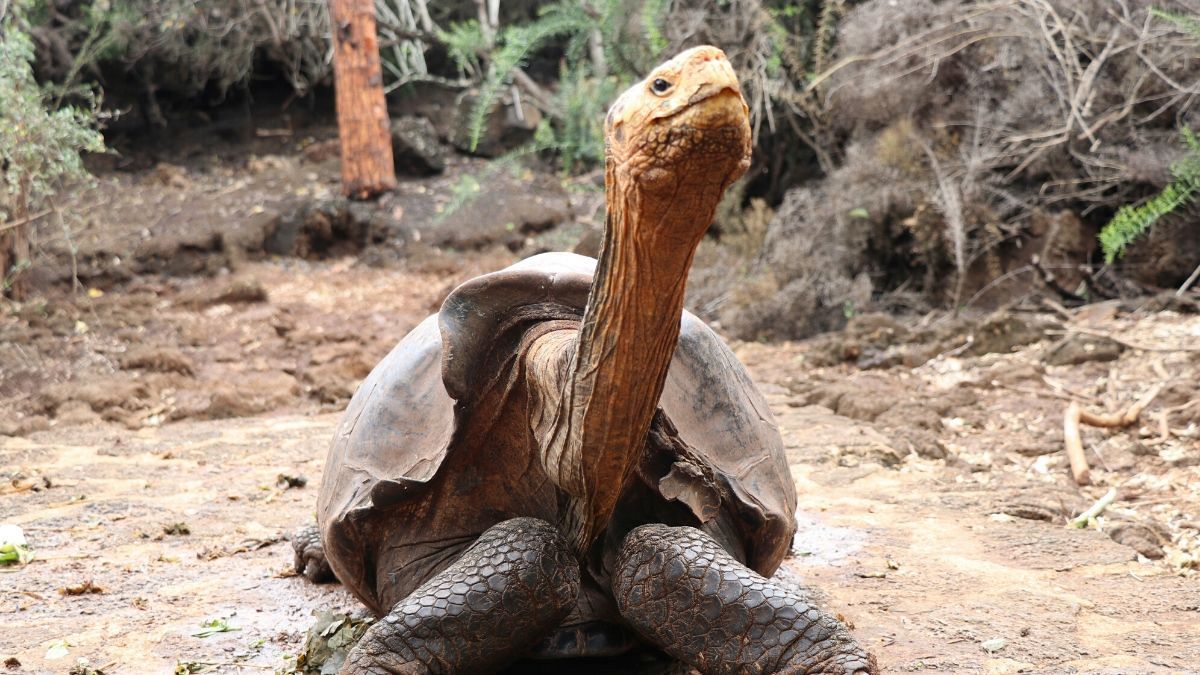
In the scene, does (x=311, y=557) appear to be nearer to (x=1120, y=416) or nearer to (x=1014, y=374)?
(x=1120, y=416)

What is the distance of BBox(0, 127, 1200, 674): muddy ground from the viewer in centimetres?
253

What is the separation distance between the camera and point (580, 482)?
184 centimetres

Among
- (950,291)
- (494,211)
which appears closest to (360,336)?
(494,211)

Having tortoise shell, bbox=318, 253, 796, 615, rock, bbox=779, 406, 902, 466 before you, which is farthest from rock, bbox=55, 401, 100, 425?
tortoise shell, bbox=318, 253, 796, 615

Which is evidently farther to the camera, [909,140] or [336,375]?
[909,140]

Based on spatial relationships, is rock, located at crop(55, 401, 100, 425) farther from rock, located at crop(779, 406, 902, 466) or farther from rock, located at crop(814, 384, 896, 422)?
rock, located at crop(814, 384, 896, 422)

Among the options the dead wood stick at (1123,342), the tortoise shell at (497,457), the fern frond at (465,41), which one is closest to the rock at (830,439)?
the dead wood stick at (1123,342)

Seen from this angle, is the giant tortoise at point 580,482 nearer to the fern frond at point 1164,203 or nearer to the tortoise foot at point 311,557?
the tortoise foot at point 311,557

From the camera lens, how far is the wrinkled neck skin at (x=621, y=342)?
1.39 meters

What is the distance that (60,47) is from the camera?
32.4ft

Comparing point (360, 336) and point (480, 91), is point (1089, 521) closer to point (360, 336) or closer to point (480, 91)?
point (360, 336)

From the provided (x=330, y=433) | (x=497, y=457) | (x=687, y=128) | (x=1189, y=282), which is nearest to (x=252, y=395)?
(x=330, y=433)

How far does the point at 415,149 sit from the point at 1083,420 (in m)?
→ 7.22

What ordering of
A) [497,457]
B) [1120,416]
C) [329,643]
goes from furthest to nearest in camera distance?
[1120,416] → [329,643] → [497,457]
